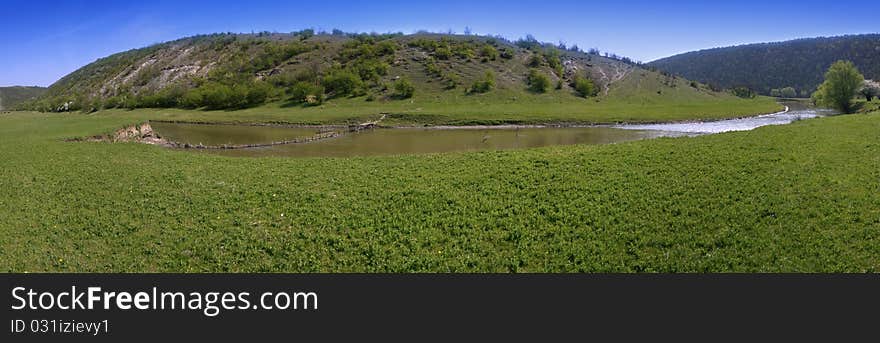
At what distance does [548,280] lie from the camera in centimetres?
994

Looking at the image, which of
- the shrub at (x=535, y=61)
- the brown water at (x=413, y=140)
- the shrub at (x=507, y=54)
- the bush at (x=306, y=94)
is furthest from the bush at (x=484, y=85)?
the brown water at (x=413, y=140)

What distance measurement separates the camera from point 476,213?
46.2 feet

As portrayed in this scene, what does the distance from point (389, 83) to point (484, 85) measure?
83.8 ft

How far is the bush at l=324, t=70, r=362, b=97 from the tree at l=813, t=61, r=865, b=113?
314 feet

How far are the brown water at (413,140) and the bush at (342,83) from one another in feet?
137

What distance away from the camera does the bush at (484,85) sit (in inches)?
4122

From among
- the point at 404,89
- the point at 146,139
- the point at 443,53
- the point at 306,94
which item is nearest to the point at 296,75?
the point at 306,94

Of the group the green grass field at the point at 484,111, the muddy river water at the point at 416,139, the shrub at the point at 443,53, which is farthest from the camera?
the shrub at the point at 443,53

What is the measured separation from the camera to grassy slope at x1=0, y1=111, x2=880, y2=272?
10984mm

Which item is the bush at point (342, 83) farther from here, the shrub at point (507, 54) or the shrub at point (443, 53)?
the shrub at point (507, 54)

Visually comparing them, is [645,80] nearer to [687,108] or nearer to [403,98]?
[687,108]

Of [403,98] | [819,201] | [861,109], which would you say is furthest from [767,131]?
[403,98]

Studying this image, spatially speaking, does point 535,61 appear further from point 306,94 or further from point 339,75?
point 306,94

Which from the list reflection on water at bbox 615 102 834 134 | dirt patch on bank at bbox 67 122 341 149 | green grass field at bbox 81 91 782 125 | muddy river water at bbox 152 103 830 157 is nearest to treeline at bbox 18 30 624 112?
green grass field at bbox 81 91 782 125
